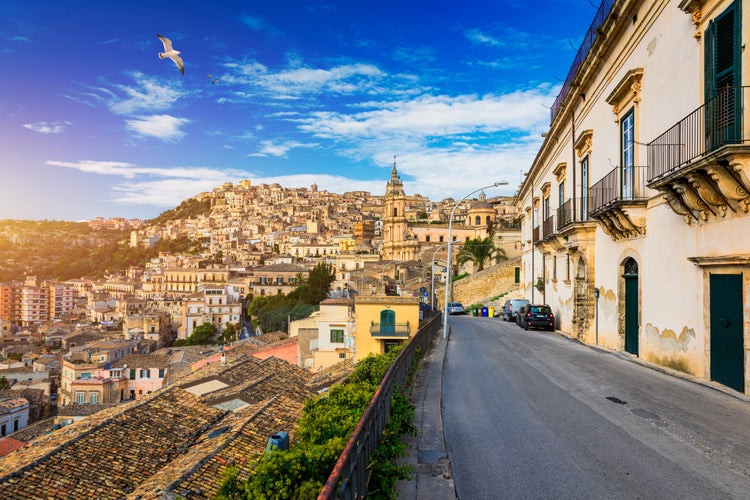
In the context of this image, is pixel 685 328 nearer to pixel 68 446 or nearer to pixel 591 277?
pixel 591 277

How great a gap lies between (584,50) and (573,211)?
5.99m

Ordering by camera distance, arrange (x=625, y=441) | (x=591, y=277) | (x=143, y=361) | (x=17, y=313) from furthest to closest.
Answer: (x=17, y=313), (x=143, y=361), (x=591, y=277), (x=625, y=441)

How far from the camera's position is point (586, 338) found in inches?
725

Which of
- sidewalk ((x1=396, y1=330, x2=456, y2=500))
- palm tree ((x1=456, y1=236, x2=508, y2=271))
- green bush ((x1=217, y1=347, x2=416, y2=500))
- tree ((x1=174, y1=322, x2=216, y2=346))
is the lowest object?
tree ((x1=174, y1=322, x2=216, y2=346))

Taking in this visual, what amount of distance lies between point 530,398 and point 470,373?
10.0 feet

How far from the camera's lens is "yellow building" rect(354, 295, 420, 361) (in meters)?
31.0

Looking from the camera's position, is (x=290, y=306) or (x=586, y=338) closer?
(x=586, y=338)

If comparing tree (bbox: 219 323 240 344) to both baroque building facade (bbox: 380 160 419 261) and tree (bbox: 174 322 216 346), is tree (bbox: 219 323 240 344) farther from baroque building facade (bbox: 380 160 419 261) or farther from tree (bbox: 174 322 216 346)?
baroque building facade (bbox: 380 160 419 261)

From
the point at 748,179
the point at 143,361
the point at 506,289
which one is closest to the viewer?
the point at 748,179

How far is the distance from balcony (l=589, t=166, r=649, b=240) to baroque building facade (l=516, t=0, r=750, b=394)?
0.04 metres

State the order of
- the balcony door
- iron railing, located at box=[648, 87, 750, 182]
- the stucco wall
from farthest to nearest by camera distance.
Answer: the stucco wall
the balcony door
iron railing, located at box=[648, 87, 750, 182]

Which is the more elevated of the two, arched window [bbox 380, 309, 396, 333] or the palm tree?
the palm tree

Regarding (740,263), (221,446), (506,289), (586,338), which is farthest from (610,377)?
(506,289)

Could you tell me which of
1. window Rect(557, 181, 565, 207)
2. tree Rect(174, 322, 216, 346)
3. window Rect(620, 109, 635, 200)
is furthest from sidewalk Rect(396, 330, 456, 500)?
tree Rect(174, 322, 216, 346)
